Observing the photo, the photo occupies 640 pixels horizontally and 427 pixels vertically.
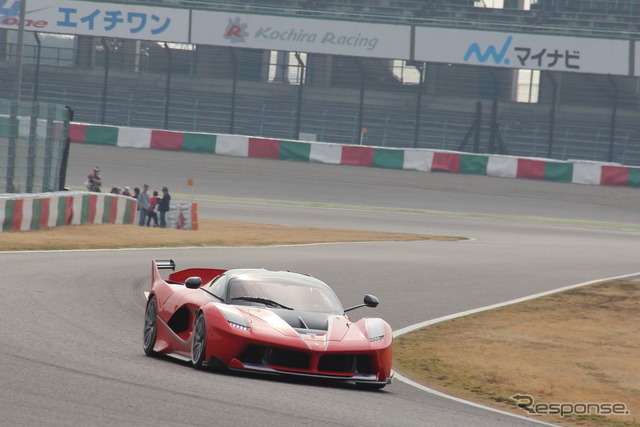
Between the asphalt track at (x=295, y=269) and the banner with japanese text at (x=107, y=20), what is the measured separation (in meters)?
5.67

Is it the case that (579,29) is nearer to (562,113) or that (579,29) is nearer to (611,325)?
(562,113)

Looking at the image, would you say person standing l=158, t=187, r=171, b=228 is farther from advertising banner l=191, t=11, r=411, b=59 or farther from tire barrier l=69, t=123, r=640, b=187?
advertising banner l=191, t=11, r=411, b=59

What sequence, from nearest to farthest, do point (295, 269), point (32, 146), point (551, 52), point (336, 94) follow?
point (295, 269) < point (32, 146) < point (551, 52) < point (336, 94)

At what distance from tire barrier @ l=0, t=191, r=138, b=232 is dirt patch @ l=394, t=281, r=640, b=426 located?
34.1ft

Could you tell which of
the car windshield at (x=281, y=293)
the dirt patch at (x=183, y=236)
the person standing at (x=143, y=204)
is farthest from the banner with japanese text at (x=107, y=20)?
the car windshield at (x=281, y=293)

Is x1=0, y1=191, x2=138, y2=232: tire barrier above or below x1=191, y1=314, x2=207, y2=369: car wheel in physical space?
above

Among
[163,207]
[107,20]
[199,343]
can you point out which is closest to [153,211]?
[163,207]

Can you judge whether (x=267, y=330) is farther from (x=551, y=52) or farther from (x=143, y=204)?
(x=551, y=52)

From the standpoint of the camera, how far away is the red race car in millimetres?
8297

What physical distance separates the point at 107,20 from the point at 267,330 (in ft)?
121

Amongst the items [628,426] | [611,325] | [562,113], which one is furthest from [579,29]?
[628,426]

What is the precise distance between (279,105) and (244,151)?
6.89m

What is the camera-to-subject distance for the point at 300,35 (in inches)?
1686

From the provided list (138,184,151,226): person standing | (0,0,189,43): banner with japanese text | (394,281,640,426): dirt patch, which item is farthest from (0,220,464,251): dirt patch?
(0,0,189,43): banner with japanese text
